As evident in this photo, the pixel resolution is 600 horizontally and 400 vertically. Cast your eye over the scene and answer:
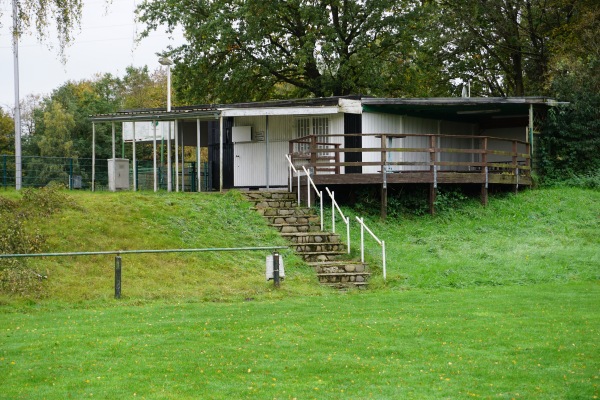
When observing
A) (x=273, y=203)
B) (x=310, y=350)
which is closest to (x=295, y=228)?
(x=273, y=203)

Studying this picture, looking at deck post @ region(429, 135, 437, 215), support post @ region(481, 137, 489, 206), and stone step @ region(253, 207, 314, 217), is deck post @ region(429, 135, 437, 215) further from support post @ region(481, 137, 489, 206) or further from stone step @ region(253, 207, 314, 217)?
stone step @ region(253, 207, 314, 217)

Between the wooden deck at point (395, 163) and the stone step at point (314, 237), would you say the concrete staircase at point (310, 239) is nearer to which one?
the stone step at point (314, 237)

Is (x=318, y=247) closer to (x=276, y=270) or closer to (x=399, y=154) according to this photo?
(x=276, y=270)

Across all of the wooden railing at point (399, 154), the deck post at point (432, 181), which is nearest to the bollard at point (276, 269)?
the wooden railing at point (399, 154)

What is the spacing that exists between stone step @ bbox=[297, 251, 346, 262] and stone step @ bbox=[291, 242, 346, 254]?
134mm

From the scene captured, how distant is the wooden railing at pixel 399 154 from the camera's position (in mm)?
25234

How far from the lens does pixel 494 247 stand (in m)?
22.7

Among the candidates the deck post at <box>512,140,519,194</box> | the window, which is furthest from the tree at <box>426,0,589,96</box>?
the window

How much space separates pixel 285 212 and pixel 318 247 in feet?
8.93

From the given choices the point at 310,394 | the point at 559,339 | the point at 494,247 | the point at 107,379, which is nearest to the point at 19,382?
the point at 107,379

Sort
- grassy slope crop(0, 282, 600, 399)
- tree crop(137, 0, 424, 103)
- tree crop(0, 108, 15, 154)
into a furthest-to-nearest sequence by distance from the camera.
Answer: tree crop(0, 108, 15, 154), tree crop(137, 0, 424, 103), grassy slope crop(0, 282, 600, 399)

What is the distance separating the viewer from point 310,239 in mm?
22250

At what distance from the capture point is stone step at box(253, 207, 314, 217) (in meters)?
24.1

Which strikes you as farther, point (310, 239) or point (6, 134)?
point (6, 134)
